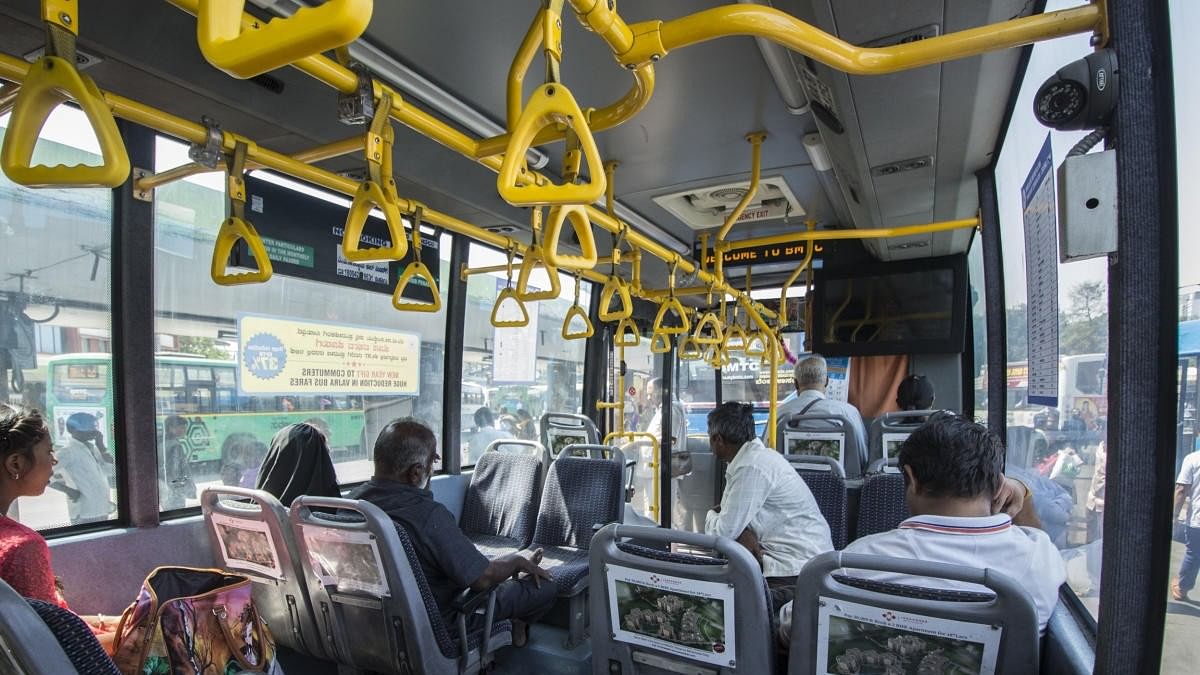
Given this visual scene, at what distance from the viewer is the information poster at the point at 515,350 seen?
5.06 meters

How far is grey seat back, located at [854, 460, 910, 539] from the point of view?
2990mm

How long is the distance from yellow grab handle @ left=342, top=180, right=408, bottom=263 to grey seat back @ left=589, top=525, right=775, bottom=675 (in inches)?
38.6

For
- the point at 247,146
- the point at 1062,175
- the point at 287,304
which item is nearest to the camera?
the point at 1062,175

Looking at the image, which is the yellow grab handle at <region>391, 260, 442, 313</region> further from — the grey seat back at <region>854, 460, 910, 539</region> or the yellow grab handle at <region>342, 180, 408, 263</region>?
the grey seat back at <region>854, 460, 910, 539</region>

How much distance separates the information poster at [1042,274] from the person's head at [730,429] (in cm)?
112

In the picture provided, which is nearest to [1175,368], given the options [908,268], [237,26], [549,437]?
[237,26]

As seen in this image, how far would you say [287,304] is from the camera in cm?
343

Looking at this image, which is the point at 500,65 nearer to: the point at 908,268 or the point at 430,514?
the point at 430,514

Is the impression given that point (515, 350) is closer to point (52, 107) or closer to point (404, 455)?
point (404, 455)

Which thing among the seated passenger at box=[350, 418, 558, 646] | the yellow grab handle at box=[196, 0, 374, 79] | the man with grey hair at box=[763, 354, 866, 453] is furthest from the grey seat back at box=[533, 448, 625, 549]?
the yellow grab handle at box=[196, 0, 374, 79]

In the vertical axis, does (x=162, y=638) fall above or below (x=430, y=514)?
below

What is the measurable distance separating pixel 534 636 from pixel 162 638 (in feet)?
6.05

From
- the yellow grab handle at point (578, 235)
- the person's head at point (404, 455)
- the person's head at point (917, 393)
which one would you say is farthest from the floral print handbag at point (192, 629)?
the person's head at point (917, 393)

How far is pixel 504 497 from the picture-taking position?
12.9ft
